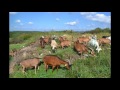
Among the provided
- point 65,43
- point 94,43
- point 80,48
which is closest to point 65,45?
point 65,43

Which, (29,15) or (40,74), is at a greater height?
(29,15)

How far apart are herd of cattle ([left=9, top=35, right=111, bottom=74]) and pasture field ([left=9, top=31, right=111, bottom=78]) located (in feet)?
0.13

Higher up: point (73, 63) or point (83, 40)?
point (83, 40)

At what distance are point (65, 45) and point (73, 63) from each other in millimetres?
238

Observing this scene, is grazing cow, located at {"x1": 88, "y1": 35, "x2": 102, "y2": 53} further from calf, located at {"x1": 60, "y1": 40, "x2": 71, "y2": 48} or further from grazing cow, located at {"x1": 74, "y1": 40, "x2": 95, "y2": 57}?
calf, located at {"x1": 60, "y1": 40, "x2": 71, "y2": 48}

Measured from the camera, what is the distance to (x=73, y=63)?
3.41 m

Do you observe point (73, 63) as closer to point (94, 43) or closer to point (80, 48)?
point (80, 48)

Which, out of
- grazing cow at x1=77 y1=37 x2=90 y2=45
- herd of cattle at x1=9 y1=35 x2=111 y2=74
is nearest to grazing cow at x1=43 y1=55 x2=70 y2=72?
herd of cattle at x1=9 y1=35 x2=111 y2=74

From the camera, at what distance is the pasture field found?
3.39 meters
